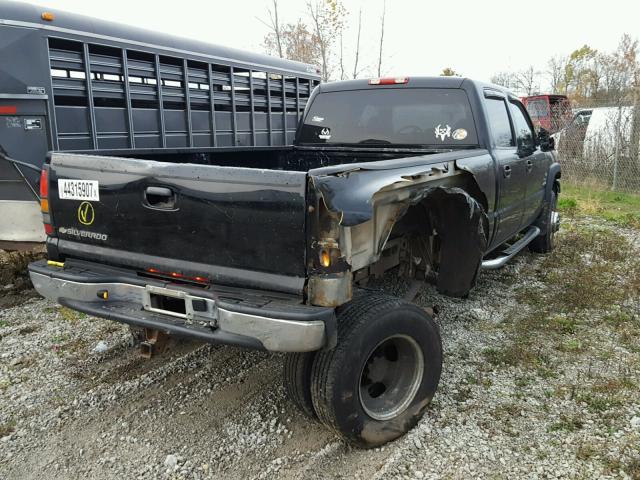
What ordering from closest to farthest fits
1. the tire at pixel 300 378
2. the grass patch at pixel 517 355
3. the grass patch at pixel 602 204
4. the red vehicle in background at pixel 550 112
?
1. the tire at pixel 300 378
2. the grass patch at pixel 517 355
3. the grass patch at pixel 602 204
4. the red vehicle in background at pixel 550 112

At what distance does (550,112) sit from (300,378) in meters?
13.3

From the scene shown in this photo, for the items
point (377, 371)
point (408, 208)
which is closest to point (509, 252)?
point (408, 208)

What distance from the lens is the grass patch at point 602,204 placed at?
9.45 metres

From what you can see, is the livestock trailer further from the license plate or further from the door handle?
the door handle

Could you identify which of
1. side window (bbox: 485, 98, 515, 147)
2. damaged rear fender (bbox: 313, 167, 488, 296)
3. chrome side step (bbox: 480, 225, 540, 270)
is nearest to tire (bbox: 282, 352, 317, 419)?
damaged rear fender (bbox: 313, 167, 488, 296)

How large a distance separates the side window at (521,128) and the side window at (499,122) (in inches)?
6.4

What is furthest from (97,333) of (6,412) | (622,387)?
(622,387)

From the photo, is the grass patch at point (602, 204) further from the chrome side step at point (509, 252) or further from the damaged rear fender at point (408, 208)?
the damaged rear fender at point (408, 208)

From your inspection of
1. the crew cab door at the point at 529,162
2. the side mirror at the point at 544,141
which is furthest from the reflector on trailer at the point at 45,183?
the side mirror at the point at 544,141

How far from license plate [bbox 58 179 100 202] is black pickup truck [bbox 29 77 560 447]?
0.03 feet

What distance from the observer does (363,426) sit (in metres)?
2.85

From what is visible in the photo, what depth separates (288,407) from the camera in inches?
134

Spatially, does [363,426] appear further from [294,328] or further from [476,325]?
[476,325]

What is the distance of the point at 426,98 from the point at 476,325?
2038 millimetres
